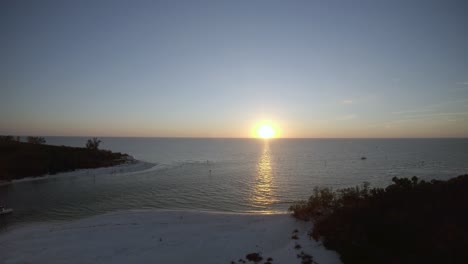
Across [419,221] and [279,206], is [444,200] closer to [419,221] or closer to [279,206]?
[419,221]

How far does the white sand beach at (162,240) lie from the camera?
18.5m

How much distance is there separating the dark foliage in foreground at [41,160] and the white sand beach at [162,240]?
37.4 meters

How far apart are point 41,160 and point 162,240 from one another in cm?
5708

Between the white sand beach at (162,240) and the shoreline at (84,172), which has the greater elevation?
the shoreline at (84,172)

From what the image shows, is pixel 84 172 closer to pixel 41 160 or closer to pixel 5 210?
pixel 41 160

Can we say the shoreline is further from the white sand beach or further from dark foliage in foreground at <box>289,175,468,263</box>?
dark foliage in foreground at <box>289,175,468,263</box>

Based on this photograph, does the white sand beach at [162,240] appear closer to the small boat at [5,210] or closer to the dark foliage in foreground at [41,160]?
the small boat at [5,210]

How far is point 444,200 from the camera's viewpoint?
18766 mm

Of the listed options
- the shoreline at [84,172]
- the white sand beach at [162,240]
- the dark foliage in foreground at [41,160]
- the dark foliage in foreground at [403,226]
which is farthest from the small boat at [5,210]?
the dark foliage in foreground at [403,226]

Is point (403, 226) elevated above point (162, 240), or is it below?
above

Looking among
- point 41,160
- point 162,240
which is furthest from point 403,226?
point 41,160

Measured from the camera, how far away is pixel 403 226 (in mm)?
16312

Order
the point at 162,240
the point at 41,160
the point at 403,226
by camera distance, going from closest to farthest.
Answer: the point at 403,226
the point at 162,240
the point at 41,160

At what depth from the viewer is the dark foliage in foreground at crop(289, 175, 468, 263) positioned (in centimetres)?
1400
